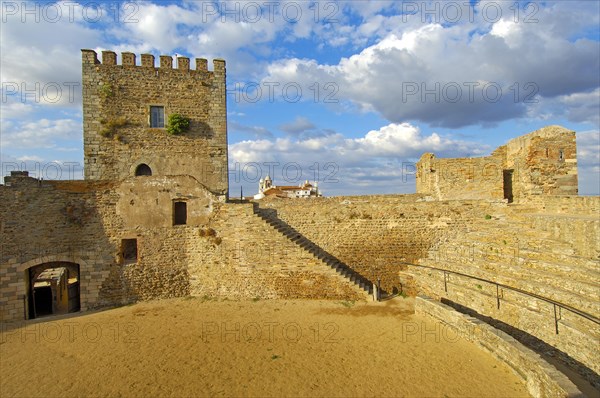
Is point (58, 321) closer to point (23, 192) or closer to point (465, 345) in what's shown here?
point (23, 192)

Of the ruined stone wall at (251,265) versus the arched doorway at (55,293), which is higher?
the ruined stone wall at (251,265)

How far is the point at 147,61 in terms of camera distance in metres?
16.8

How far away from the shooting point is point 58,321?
12.3 m

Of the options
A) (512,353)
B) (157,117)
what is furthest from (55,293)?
(512,353)

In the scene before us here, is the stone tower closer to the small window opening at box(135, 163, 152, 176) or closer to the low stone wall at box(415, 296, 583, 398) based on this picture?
the small window opening at box(135, 163, 152, 176)

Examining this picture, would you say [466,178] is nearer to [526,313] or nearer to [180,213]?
[526,313]

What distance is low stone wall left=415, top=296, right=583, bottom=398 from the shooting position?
6.68 m

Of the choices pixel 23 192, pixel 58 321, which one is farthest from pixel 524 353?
pixel 23 192

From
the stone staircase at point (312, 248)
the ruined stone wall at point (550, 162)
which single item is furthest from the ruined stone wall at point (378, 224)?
the ruined stone wall at point (550, 162)

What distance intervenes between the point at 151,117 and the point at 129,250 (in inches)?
270

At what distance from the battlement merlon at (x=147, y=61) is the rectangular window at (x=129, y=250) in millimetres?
8827

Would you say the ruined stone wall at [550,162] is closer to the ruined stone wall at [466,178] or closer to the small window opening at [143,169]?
the ruined stone wall at [466,178]

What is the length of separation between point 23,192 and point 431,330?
15.3 metres

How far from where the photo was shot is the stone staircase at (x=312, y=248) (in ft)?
46.2
